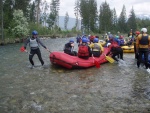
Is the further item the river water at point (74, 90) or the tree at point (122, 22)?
the tree at point (122, 22)

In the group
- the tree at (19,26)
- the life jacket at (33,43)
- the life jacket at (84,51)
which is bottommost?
the life jacket at (84,51)

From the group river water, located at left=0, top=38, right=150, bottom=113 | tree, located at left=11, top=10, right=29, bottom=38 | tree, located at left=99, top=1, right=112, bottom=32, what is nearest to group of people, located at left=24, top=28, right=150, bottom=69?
river water, located at left=0, top=38, right=150, bottom=113

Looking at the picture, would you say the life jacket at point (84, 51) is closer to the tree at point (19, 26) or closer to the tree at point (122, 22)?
the tree at point (19, 26)

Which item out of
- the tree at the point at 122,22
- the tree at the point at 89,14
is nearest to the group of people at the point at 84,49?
the tree at the point at 89,14

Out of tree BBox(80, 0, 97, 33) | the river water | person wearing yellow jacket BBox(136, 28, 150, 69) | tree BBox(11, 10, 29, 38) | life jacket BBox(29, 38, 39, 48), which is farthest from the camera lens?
tree BBox(80, 0, 97, 33)

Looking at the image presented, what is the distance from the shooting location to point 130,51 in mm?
19453

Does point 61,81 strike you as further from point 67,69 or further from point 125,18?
point 125,18

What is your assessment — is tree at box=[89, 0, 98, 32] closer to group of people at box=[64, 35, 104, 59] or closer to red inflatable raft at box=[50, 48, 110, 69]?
group of people at box=[64, 35, 104, 59]

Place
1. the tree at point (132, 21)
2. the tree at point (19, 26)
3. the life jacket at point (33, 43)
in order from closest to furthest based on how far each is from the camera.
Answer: the life jacket at point (33, 43) < the tree at point (19, 26) < the tree at point (132, 21)

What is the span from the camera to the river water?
649cm

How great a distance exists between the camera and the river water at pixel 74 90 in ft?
21.3

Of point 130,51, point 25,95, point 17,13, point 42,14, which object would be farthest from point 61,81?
point 42,14

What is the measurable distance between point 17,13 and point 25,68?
1106 inches

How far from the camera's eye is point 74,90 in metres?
8.18
